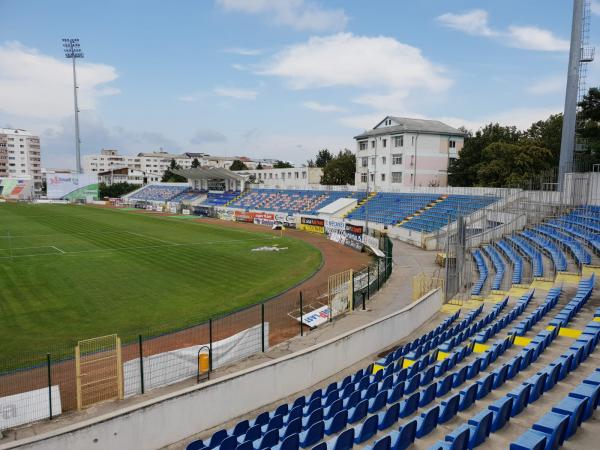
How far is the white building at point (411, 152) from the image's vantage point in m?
63.8

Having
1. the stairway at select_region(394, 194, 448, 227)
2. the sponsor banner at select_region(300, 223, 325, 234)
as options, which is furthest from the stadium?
the sponsor banner at select_region(300, 223, 325, 234)

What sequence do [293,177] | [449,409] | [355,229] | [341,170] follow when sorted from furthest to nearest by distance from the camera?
[293,177]
[341,170]
[355,229]
[449,409]

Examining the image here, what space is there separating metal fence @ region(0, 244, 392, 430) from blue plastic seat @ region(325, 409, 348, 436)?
17.8 feet

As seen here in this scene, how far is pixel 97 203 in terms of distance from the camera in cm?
10331

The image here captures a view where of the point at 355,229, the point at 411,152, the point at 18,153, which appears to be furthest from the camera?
the point at 18,153

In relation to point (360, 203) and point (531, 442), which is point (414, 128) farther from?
point (531, 442)

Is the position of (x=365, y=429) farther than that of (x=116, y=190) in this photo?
No

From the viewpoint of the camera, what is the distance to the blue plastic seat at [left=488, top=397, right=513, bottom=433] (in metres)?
6.75

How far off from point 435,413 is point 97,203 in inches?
4264

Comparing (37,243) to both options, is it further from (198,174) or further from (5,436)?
(198,174)

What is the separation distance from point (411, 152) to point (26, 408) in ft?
195

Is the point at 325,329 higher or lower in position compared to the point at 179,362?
lower

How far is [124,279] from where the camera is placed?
84.7 feet

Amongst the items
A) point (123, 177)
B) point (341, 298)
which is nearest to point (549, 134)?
point (341, 298)
